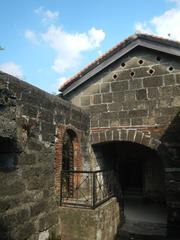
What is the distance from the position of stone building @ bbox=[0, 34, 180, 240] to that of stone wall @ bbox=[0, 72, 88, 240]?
2cm

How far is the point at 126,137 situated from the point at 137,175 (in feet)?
15.6

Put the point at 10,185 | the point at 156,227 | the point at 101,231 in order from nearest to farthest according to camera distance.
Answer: the point at 10,185, the point at 101,231, the point at 156,227

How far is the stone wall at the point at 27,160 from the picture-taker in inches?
192

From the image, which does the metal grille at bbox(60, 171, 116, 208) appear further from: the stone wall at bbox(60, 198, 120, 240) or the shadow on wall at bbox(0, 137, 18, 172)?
the shadow on wall at bbox(0, 137, 18, 172)

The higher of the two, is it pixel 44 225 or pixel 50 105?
pixel 50 105

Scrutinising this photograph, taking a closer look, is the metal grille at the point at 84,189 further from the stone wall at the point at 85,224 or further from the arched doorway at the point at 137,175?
the arched doorway at the point at 137,175

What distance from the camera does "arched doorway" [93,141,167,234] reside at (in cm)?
987

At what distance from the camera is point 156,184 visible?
11.5 meters

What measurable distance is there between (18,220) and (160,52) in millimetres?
5971

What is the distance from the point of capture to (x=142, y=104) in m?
8.13

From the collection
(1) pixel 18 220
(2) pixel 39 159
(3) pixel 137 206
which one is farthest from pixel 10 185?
(3) pixel 137 206

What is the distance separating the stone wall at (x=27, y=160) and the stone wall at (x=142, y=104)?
203cm

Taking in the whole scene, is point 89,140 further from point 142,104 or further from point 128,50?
point 128,50

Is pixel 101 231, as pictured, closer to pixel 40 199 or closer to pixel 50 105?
pixel 40 199
